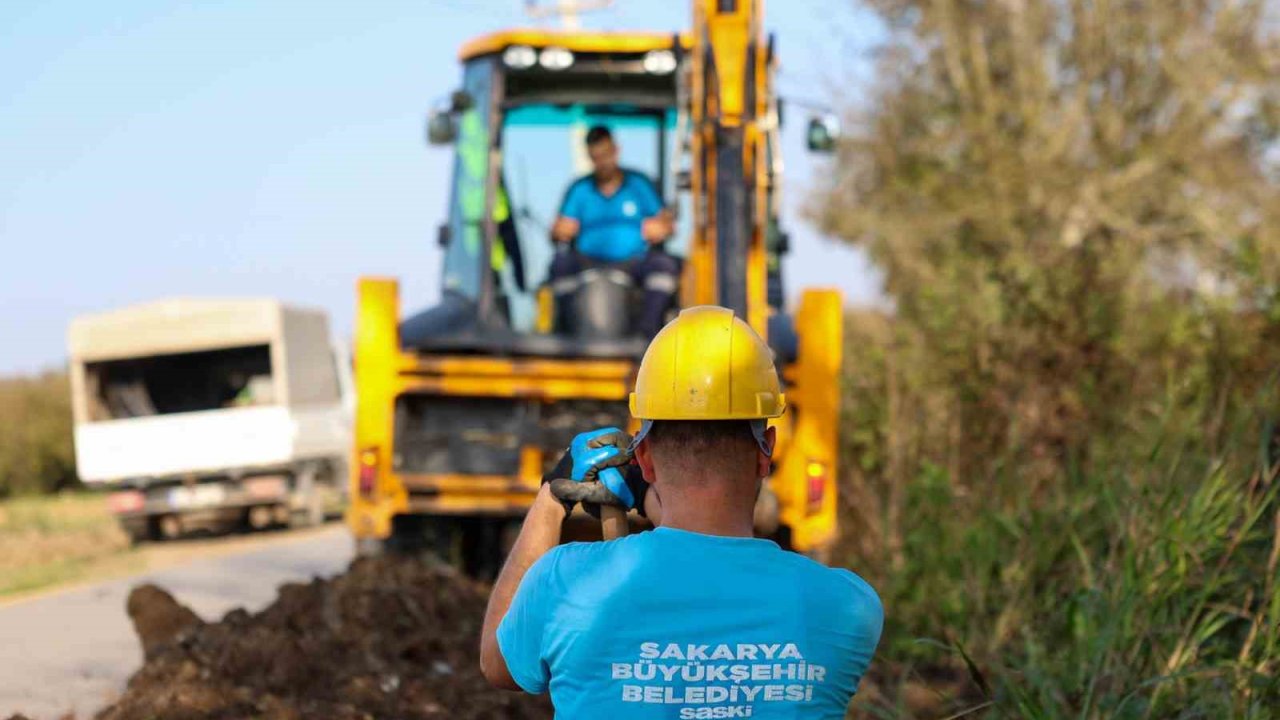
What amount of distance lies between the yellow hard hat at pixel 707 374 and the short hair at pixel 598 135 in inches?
297

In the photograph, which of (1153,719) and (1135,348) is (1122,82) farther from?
(1153,719)

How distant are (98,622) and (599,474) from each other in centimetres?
823

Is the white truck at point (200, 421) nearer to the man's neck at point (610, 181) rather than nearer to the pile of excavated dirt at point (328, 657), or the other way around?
the man's neck at point (610, 181)

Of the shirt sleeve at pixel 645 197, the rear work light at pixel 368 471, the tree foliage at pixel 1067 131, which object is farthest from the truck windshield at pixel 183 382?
the rear work light at pixel 368 471

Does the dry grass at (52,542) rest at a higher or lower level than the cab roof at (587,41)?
lower

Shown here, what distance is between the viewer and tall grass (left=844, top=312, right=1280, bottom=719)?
18.1 feet

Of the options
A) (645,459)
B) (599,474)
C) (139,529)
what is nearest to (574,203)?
(599,474)

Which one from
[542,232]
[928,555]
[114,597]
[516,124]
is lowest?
[114,597]

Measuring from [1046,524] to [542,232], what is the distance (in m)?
4.29

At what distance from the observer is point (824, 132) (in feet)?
35.3

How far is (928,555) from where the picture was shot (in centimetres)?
942

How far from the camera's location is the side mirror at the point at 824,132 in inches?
423

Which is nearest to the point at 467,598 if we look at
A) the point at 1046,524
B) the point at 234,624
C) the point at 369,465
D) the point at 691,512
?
the point at 369,465

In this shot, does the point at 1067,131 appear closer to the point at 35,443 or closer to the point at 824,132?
the point at 824,132
